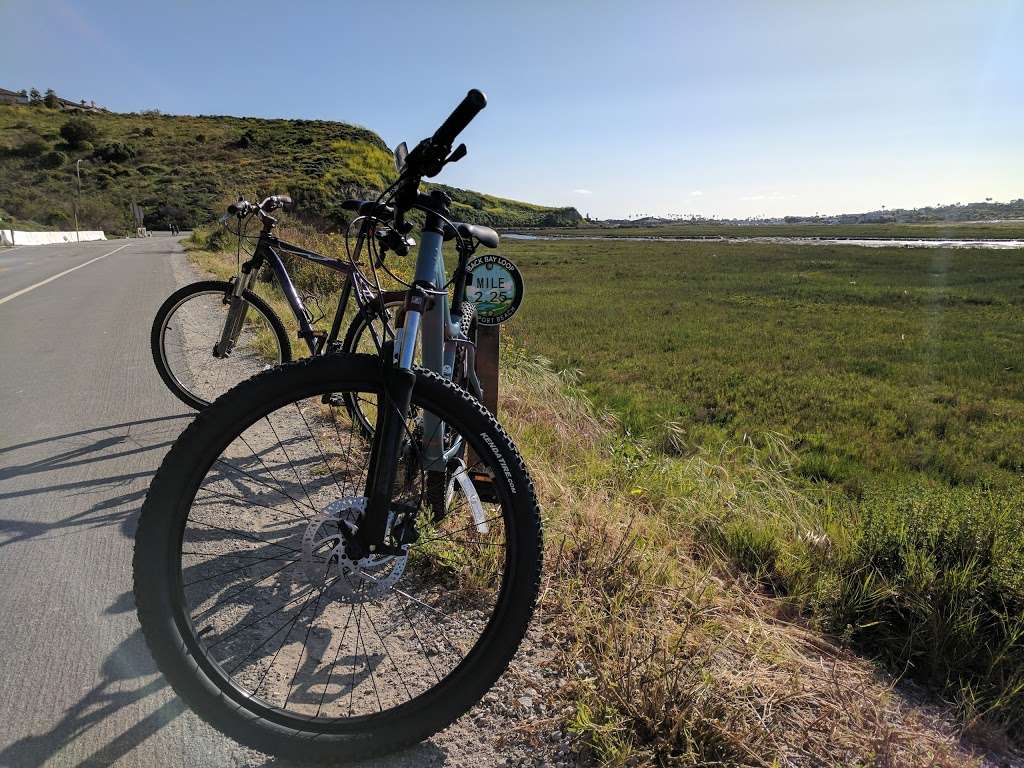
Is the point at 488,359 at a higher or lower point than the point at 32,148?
lower

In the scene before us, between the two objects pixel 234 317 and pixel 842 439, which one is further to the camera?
pixel 842 439

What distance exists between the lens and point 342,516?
67.3 inches

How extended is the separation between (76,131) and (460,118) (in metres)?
94.5

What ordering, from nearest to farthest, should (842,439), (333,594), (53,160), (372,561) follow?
(372,561)
(333,594)
(842,439)
(53,160)

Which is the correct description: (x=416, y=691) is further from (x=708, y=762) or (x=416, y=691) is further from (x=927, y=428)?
(x=927, y=428)

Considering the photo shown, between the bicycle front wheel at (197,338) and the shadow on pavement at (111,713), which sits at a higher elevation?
the bicycle front wheel at (197,338)

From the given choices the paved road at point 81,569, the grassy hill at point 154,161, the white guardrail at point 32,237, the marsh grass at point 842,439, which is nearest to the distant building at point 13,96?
the grassy hill at point 154,161

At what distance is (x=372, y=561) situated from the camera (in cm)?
169

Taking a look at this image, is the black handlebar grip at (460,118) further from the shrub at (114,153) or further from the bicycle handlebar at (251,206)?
the shrub at (114,153)

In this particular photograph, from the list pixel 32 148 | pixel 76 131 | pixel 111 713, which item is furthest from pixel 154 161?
pixel 111 713

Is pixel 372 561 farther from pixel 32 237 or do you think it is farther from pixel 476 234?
pixel 32 237

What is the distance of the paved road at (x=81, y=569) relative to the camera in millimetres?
1694

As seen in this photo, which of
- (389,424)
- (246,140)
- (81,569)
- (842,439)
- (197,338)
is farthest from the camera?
(246,140)

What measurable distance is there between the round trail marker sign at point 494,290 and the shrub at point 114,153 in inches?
3431
